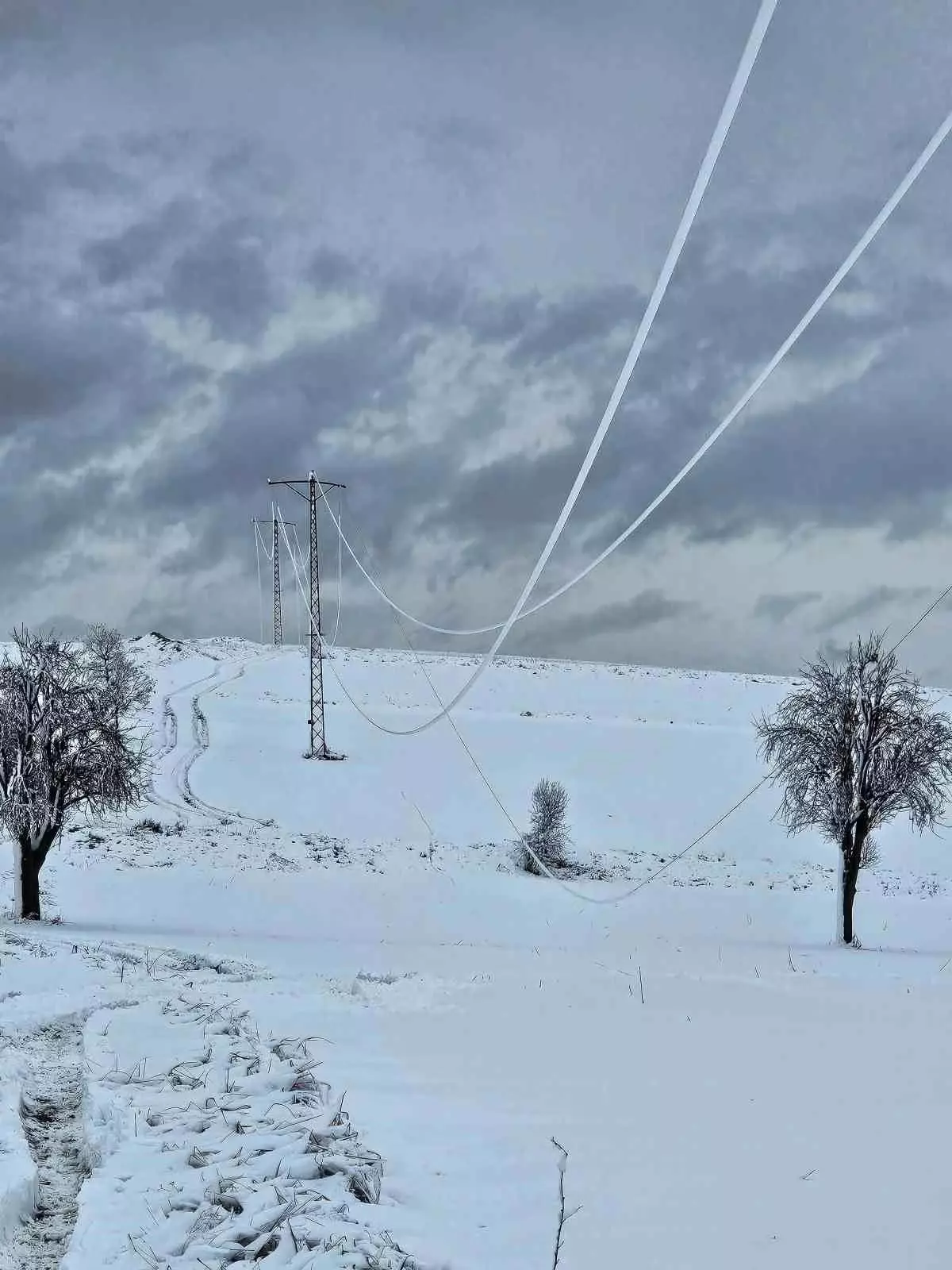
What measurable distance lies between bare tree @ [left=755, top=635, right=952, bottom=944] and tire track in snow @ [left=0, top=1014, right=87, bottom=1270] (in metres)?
16.8

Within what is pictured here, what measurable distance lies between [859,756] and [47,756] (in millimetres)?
18810

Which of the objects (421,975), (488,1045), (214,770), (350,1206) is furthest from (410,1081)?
(214,770)

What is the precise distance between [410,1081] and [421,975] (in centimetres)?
574

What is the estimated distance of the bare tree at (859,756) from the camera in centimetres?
2311

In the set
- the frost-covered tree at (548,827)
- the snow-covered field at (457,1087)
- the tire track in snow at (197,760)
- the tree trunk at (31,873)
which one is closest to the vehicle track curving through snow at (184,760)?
the tire track in snow at (197,760)

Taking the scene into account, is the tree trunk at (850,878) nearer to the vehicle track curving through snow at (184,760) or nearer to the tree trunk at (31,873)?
the tree trunk at (31,873)

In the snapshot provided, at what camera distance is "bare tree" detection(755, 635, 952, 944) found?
23.1 metres

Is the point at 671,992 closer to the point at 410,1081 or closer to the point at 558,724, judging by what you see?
the point at 410,1081

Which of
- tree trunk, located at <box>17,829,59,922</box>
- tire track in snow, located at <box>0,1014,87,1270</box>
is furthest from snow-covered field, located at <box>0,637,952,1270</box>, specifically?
tree trunk, located at <box>17,829,59,922</box>

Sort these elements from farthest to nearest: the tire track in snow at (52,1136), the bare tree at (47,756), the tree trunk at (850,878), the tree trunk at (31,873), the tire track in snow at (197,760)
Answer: the tire track in snow at (197,760) < the tree trunk at (850,878) < the tree trunk at (31,873) < the bare tree at (47,756) < the tire track in snow at (52,1136)

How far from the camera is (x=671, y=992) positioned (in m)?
12.0

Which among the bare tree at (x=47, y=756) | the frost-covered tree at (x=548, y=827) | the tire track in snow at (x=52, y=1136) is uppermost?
the bare tree at (x=47, y=756)

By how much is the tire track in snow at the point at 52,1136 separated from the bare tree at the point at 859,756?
1681 centimetres

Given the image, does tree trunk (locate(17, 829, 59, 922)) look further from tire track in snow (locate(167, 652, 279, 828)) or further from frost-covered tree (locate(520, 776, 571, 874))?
frost-covered tree (locate(520, 776, 571, 874))
